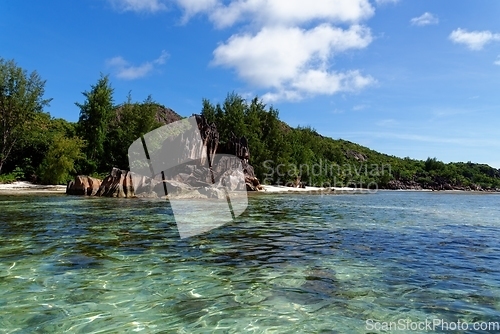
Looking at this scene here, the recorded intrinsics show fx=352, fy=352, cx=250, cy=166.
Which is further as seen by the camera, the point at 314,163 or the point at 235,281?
the point at 314,163

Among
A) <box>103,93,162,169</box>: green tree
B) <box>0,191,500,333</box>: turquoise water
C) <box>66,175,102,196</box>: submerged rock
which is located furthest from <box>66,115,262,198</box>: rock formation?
<box>0,191,500,333</box>: turquoise water

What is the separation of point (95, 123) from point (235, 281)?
151 feet

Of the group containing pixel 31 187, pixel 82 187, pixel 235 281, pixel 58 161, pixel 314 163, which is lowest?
pixel 235 281

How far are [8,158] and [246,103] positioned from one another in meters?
42.3

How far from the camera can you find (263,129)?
69.2m

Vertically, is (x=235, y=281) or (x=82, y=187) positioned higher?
(x=82, y=187)

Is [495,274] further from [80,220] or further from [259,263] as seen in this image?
[80,220]

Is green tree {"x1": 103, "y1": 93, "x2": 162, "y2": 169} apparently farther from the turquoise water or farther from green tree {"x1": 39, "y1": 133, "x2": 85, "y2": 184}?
the turquoise water

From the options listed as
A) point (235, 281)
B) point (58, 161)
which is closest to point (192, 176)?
point (58, 161)

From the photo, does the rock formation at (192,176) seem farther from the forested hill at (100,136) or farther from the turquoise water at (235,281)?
the turquoise water at (235,281)

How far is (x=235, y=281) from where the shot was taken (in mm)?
5844

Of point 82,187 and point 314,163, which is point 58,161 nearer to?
point 82,187

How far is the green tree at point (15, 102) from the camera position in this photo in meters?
39.8

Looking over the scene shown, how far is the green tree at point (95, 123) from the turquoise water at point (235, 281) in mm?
38099
